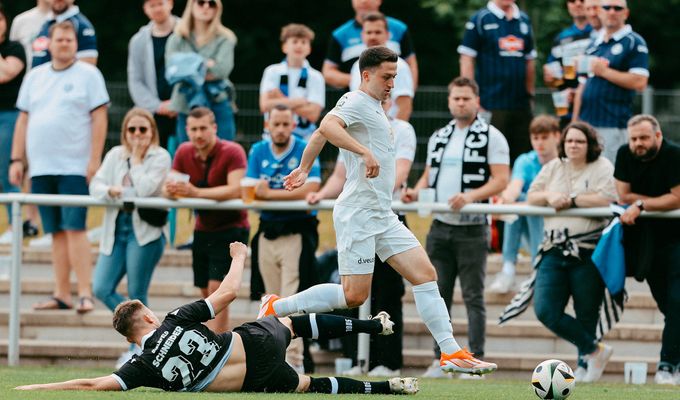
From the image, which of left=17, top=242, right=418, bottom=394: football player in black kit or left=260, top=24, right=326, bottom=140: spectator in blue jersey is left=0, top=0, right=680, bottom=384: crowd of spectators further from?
left=17, top=242, right=418, bottom=394: football player in black kit

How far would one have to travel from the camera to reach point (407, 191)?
12.2 meters

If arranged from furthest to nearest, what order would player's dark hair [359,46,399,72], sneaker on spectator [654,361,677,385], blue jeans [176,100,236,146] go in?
blue jeans [176,100,236,146] → sneaker on spectator [654,361,677,385] → player's dark hair [359,46,399,72]

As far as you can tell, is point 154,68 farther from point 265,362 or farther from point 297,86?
point 265,362

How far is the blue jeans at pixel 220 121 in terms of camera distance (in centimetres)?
1416

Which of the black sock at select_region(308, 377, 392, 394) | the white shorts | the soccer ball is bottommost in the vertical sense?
the black sock at select_region(308, 377, 392, 394)

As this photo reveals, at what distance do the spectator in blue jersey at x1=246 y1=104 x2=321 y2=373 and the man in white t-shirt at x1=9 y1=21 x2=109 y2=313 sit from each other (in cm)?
177

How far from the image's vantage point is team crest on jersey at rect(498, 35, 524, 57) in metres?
14.2

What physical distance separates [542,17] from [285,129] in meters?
11.0

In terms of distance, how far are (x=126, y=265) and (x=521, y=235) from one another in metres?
3.85

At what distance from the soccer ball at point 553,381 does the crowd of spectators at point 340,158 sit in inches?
102

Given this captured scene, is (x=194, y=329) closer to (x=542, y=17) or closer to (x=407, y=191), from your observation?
(x=407, y=191)

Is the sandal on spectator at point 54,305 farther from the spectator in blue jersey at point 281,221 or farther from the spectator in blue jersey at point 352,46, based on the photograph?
the spectator in blue jersey at point 352,46

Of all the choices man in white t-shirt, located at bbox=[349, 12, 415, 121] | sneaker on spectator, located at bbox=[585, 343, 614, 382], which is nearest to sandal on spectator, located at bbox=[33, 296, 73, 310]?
man in white t-shirt, located at bbox=[349, 12, 415, 121]

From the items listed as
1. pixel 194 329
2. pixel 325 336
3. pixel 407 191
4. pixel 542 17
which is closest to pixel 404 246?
pixel 325 336
